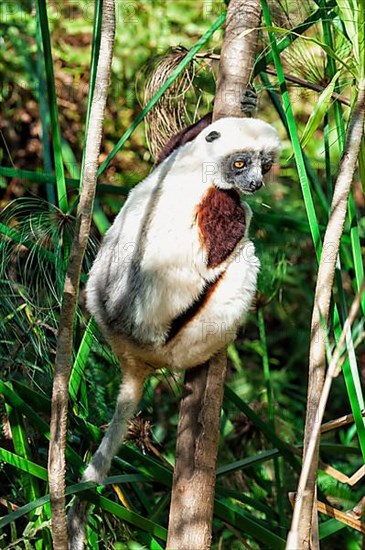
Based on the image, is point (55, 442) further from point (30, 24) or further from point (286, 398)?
point (30, 24)

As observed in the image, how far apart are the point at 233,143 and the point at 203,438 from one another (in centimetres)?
122

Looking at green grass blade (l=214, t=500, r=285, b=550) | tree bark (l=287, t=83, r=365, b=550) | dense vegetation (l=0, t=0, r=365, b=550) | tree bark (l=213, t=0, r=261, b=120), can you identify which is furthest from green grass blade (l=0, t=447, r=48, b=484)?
tree bark (l=213, t=0, r=261, b=120)

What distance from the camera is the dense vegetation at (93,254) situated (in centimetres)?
377

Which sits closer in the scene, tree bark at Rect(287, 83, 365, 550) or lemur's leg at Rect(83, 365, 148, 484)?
tree bark at Rect(287, 83, 365, 550)

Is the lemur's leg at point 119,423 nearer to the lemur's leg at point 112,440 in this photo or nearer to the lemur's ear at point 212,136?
the lemur's leg at point 112,440

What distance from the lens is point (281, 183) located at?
740 cm

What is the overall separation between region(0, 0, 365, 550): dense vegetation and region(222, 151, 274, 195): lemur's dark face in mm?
298

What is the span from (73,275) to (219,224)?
2.80 feet

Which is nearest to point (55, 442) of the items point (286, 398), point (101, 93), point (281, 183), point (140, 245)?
point (140, 245)

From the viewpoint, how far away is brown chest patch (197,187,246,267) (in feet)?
11.9

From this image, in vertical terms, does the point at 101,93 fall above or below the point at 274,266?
above

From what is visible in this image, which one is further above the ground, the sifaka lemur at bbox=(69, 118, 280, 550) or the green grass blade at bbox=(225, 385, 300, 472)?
the sifaka lemur at bbox=(69, 118, 280, 550)

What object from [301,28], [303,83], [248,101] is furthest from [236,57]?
[303,83]

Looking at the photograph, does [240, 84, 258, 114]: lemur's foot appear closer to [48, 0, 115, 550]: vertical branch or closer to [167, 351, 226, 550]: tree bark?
[48, 0, 115, 550]: vertical branch
